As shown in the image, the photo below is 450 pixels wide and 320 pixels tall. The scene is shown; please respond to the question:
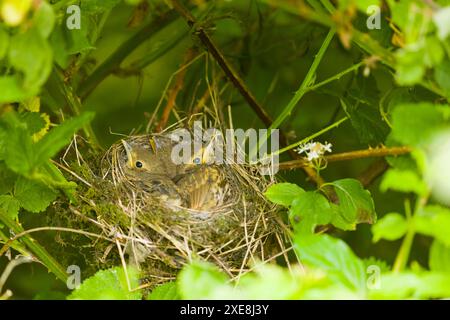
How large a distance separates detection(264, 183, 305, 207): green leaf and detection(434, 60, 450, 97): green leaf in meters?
0.72

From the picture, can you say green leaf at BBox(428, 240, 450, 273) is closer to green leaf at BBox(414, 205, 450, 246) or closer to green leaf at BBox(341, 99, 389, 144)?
green leaf at BBox(414, 205, 450, 246)

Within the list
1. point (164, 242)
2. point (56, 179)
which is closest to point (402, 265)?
point (56, 179)

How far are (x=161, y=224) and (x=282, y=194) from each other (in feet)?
2.19

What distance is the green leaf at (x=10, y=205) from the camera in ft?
8.25

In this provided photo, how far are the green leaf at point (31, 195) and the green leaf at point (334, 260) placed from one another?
107 cm

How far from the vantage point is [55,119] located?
132 inches

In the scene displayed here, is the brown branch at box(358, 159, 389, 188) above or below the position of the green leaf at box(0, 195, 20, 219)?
above

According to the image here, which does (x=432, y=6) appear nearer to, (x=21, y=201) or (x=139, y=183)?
(x=21, y=201)

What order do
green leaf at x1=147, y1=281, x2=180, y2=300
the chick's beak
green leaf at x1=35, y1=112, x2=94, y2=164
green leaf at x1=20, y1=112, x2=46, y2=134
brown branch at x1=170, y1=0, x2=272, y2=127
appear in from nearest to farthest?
green leaf at x1=35, y1=112, x2=94, y2=164
green leaf at x1=147, y1=281, x2=180, y2=300
green leaf at x1=20, y1=112, x2=46, y2=134
brown branch at x1=170, y1=0, x2=272, y2=127
the chick's beak

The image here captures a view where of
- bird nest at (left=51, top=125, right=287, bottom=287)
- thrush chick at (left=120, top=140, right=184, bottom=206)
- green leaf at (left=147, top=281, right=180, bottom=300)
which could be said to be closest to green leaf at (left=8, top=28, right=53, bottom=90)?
green leaf at (left=147, top=281, right=180, bottom=300)

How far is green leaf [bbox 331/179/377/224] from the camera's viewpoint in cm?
250

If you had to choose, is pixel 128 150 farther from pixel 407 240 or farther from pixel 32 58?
pixel 407 240

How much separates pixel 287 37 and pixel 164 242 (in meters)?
1.58

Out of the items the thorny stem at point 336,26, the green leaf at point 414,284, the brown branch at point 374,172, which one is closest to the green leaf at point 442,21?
the thorny stem at point 336,26
